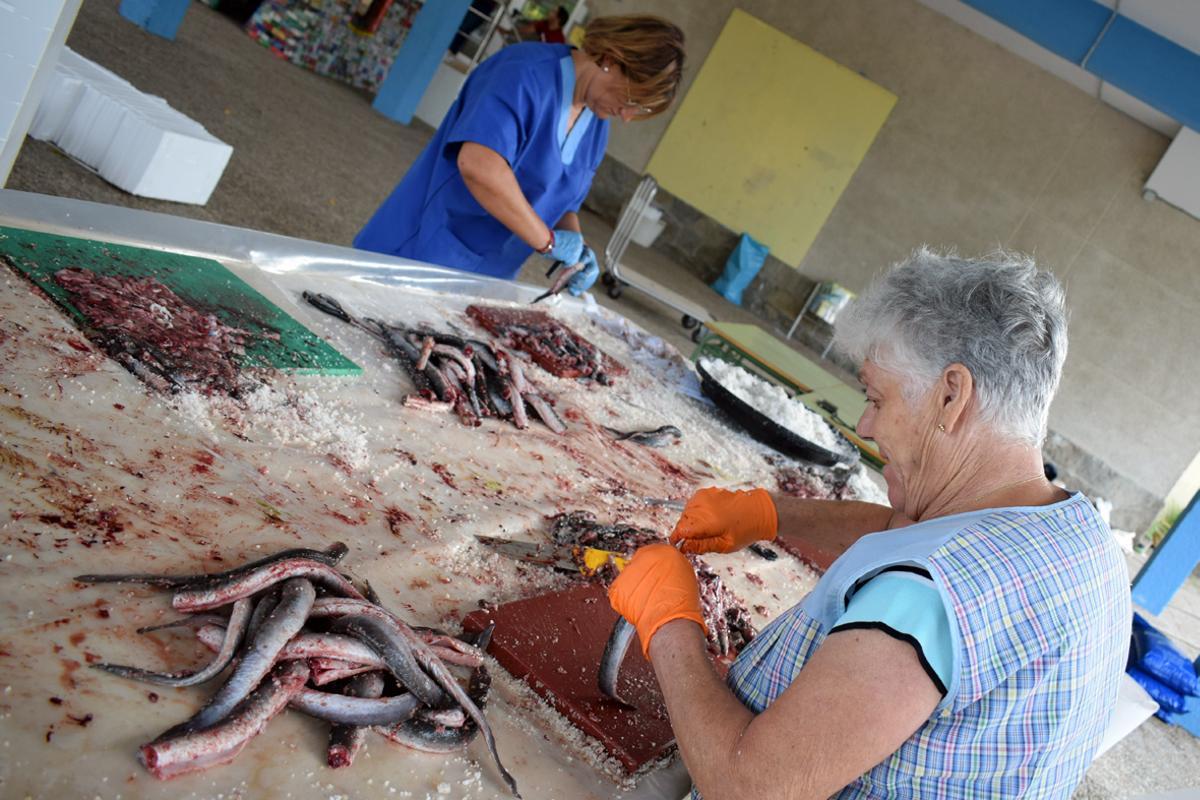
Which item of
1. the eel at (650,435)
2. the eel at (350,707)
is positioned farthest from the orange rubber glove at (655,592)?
the eel at (650,435)

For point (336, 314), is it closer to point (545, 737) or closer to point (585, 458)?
point (585, 458)

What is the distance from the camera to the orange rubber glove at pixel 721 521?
9.27 feet

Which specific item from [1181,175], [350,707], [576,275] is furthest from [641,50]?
[1181,175]

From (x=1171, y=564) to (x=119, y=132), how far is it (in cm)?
975

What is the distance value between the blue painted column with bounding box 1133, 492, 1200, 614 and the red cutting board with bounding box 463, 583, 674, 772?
8307 mm

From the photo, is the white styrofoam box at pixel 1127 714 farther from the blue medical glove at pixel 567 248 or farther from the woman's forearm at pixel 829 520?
the blue medical glove at pixel 567 248

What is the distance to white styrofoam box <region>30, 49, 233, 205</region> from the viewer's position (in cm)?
617

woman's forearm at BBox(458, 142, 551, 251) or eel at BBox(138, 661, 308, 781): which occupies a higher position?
woman's forearm at BBox(458, 142, 551, 251)

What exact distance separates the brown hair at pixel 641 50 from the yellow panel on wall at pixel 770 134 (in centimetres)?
1200

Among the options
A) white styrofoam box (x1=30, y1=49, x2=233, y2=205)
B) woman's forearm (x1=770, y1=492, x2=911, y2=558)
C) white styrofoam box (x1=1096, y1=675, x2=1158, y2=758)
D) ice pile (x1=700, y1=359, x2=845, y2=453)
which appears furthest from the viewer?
white styrofoam box (x1=30, y1=49, x2=233, y2=205)

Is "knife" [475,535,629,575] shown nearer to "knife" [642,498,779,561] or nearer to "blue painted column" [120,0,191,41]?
"knife" [642,498,779,561]

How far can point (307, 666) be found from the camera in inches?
65.2

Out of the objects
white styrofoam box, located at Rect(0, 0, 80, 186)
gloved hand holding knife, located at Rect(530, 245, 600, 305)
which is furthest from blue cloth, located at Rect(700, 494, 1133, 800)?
gloved hand holding knife, located at Rect(530, 245, 600, 305)

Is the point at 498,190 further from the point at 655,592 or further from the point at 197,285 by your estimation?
the point at 655,592
